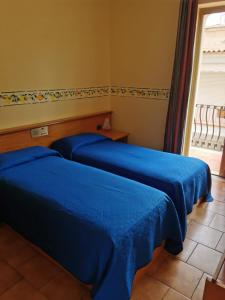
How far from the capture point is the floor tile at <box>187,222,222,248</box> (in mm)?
1954

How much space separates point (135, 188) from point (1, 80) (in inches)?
65.6

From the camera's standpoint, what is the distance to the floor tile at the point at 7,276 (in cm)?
155

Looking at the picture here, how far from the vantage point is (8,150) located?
2432 millimetres

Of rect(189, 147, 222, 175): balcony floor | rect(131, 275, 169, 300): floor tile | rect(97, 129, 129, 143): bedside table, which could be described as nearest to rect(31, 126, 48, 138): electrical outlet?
rect(97, 129, 129, 143): bedside table

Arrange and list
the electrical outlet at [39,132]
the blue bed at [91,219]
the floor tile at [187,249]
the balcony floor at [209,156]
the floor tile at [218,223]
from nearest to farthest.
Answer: the blue bed at [91,219], the floor tile at [187,249], the floor tile at [218,223], the electrical outlet at [39,132], the balcony floor at [209,156]

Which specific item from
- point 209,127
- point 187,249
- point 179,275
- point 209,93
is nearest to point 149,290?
point 179,275

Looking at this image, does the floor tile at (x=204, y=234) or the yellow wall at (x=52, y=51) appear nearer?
the floor tile at (x=204, y=234)

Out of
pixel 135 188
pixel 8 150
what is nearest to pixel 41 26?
pixel 8 150

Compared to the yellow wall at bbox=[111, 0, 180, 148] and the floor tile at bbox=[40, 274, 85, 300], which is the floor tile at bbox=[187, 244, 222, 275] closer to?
the floor tile at bbox=[40, 274, 85, 300]

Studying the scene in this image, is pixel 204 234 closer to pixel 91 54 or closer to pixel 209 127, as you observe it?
pixel 91 54

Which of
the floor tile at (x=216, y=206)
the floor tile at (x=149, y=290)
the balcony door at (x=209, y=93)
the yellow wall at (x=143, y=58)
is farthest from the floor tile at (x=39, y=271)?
the balcony door at (x=209, y=93)

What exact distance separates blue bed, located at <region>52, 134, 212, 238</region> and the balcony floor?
106 cm

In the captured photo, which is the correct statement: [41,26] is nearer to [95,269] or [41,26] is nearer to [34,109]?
[34,109]

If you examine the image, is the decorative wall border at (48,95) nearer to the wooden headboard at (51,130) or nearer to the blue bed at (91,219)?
the wooden headboard at (51,130)
